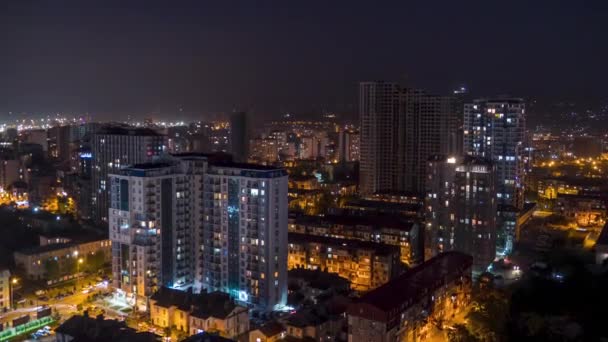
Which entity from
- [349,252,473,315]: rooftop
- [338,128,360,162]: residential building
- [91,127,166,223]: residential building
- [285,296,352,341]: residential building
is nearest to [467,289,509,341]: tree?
[349,252,473,315]: rooftop

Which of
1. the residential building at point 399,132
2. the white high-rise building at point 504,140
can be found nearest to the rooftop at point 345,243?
the white high-rise building at point 504,140

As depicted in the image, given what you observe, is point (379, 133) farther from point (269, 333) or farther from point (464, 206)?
point (269, 333)

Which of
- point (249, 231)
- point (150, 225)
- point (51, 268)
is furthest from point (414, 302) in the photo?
point (51, 268)

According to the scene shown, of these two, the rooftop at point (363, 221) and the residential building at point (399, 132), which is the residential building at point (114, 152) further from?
the residential building at point (399, 132)

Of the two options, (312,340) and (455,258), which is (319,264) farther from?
(312,340)

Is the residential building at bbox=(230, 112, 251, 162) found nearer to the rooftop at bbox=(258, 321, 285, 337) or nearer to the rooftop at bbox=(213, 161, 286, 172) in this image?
the rooftop at bbox=(213, 161, 286, 172)

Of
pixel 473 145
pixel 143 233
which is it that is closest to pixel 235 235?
pixel 143 233
